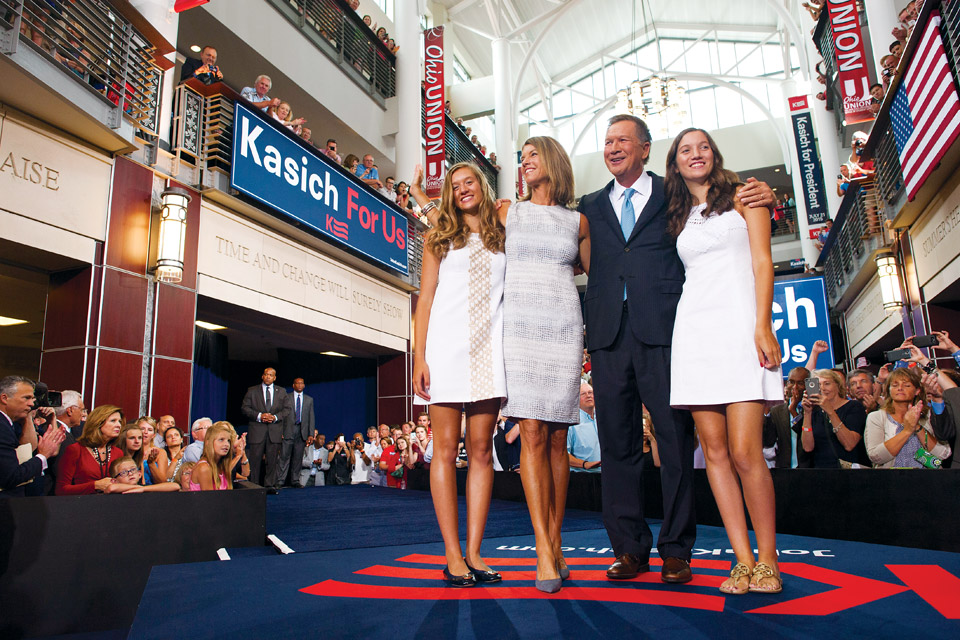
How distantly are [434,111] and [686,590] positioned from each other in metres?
12.9

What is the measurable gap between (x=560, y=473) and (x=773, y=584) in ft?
2.35

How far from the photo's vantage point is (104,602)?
3.05 meters

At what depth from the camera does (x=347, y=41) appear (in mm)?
12688

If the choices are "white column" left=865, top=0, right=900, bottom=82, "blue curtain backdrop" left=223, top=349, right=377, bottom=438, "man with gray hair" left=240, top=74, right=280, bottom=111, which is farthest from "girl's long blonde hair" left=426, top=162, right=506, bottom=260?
"blue curtain backdrop" left=223, top=349, right=377, bottom=438

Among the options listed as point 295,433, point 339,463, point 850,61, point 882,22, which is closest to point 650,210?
point 295,433

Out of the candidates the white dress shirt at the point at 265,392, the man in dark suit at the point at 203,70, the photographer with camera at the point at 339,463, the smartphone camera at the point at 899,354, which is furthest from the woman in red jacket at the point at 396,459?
the smartphone camera at the point at 899,354

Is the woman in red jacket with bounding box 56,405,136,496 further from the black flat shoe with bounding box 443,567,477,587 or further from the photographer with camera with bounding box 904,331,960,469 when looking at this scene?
the photographer with camera with bounding box 904,331,960,469

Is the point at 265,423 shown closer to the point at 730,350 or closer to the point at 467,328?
the point at 467,328

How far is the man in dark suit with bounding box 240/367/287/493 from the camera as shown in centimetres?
917

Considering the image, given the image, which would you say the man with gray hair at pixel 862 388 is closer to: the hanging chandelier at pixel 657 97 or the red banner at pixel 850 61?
the red banner at pixel 850 61

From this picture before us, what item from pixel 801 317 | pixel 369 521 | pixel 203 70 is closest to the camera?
pixel 369 521

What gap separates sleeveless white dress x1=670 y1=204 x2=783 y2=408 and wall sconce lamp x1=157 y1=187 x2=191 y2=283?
5.99 m

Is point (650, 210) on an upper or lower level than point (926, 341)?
upper

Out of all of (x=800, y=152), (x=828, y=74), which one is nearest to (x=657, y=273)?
(x=828, y=74)
